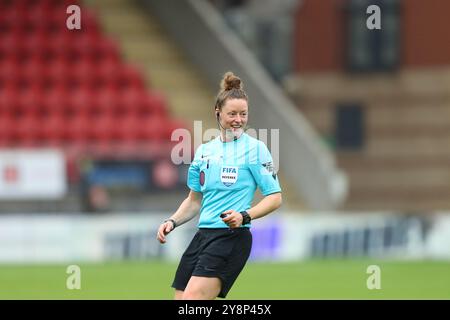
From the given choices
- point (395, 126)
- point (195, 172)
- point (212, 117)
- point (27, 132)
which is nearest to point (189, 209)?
point (195, 172)

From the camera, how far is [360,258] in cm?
2231

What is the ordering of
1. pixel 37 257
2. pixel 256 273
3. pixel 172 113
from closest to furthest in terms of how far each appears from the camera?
pixel 256 273 < pixel 37 257 < pixel 172 113

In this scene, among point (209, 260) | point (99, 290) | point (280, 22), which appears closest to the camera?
point (209, 260)

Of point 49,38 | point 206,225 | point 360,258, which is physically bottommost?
point 360,258

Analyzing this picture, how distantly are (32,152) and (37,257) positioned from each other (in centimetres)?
190

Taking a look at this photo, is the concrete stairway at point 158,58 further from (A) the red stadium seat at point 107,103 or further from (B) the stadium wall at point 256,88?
(A) the red stadium seat at point 107,103

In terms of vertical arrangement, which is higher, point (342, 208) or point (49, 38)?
point (49, 38)

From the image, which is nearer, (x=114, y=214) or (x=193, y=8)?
(x=114, y=214)

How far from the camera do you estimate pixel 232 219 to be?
767cm

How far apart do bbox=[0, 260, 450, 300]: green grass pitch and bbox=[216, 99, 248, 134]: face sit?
6340mm

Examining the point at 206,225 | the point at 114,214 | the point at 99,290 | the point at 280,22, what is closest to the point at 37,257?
the point at 114,214

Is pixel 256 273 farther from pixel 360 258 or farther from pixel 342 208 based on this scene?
pixel 342 208

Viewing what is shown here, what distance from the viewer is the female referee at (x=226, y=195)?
791cm

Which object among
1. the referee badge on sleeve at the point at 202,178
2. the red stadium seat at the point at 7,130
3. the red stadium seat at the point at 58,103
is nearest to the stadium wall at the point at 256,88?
the red stadium seat at the point at 58,103
